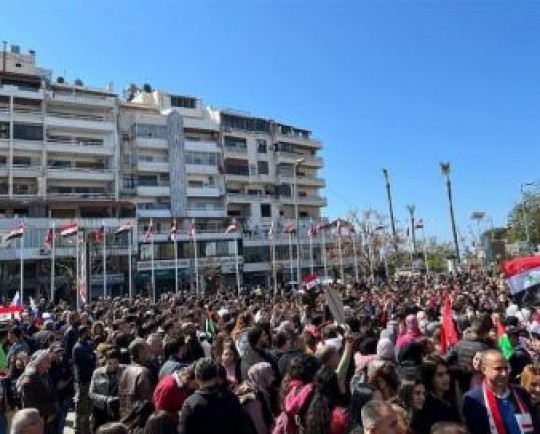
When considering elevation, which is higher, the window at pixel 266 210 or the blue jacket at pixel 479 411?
the window at pixel 266 210

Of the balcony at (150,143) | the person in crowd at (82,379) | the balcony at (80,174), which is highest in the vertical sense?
the balcony at (150,143)

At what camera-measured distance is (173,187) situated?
204ft

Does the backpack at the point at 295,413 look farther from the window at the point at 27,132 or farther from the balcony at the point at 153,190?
the balcony at the point at 153,190

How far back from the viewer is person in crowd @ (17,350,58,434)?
6.71 m

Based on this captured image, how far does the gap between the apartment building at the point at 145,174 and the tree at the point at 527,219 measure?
20.5 m

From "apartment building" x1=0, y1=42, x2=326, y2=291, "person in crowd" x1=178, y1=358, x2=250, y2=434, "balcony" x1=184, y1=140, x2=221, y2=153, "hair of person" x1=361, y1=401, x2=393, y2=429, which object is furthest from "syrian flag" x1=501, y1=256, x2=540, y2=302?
"balcony" x1=184, y1=140, x2=221, y2=153

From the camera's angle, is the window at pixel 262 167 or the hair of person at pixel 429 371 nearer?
the hair of person at pixel 429 371

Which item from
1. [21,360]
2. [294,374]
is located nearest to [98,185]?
[21,360]

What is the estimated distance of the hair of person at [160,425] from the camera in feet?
13.6

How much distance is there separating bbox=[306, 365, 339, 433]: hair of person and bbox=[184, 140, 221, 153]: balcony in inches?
2381

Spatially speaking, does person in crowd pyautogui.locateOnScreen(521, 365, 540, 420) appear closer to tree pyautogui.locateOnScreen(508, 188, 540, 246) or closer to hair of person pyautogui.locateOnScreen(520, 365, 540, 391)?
hair of person pyautogui.locateOnScreen(520, 365, 540, 391)

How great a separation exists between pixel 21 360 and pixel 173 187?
54.3m

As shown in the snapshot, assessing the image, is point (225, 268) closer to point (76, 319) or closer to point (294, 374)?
point (76, 319)

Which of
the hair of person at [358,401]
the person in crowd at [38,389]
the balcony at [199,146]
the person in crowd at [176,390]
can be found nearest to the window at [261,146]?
the balcony at [199,146]
